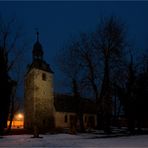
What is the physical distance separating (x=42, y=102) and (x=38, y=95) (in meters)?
1.69

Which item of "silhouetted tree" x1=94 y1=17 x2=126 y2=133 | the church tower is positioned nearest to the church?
the church tower

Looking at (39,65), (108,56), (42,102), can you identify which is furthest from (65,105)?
(108,56)

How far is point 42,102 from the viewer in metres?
56.9

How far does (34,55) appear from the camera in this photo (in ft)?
189

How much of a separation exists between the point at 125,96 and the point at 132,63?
192 inches

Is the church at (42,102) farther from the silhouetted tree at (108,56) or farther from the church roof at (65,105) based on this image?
the silhouetted tree at (108,56)

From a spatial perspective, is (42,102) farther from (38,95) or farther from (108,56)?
(108,56)

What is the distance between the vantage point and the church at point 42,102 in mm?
55812

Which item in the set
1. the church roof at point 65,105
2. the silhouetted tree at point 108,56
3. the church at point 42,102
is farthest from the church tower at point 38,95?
the silhouetted tree at point 108,56

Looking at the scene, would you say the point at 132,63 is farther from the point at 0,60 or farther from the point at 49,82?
the point at 49,82

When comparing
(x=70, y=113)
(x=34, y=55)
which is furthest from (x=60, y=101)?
(x=34, y=55)

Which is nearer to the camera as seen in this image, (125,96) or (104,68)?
Answer: (104,68)

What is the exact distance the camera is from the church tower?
55594 millimetres

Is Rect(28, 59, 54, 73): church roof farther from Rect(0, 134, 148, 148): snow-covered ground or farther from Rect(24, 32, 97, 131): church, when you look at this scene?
Rect(0, 134, 148, 148): snow-covered ground
